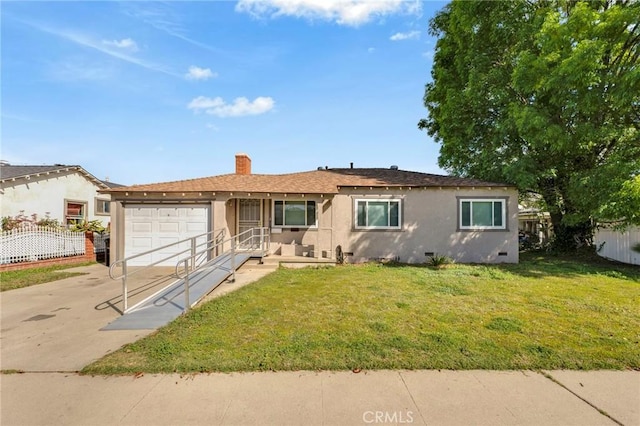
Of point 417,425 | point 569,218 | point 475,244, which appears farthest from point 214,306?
point 569,218

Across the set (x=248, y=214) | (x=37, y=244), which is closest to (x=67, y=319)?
(x=248, y=214)

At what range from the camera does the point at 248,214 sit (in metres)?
12.9

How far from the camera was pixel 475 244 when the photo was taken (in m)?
12.1

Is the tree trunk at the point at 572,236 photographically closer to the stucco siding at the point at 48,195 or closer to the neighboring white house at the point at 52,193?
the stucco siding at the point at 48,195

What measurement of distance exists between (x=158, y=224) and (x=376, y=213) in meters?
8.71

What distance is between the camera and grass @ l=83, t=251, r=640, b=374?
12.6ft

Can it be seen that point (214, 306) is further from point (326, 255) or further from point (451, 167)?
point (451, 167)

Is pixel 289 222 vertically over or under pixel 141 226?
over

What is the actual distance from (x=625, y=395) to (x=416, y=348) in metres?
2.15

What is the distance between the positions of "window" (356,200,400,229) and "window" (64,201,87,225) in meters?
16.7

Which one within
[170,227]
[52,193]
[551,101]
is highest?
[551,101]

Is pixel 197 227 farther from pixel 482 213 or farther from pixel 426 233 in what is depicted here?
pixel 482 213

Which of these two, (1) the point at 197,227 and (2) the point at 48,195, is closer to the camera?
(1) the point at 197,227

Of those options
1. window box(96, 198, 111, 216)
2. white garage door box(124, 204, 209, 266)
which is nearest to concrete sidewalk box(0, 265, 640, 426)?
white garage door box(124, 204, 209, 266)
